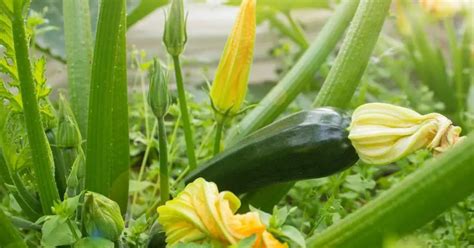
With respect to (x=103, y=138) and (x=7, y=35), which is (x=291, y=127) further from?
(x=7, y=35)

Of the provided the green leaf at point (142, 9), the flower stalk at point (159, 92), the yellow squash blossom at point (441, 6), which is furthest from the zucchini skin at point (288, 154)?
the yellow squash blossom at point (441, 6)

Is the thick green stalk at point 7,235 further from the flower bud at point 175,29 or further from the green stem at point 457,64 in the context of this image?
the green stem at point 457,64

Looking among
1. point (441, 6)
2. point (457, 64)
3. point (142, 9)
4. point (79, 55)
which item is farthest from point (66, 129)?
point (457, 64)

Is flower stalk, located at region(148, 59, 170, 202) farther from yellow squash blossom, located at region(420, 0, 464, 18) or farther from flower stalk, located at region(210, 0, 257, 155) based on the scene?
yellow squash blossom, located at region(420, 0, 464, 18)

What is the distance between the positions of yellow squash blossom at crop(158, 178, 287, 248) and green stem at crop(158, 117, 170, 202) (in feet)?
0.78

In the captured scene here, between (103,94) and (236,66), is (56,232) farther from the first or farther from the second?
(236,66)

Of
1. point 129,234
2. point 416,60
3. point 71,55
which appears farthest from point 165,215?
point 416,60

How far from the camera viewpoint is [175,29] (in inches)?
55.1

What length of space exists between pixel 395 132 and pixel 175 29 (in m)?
0.42

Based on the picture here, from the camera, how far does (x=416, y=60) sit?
8.95 feet

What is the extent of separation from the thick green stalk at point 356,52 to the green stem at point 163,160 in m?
0.32

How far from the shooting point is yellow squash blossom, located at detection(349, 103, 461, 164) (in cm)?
117

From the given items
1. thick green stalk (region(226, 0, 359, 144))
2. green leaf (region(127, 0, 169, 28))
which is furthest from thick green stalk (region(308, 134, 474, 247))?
green leaf (region(127, 0, 169, 28))

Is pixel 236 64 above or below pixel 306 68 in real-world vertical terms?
above
